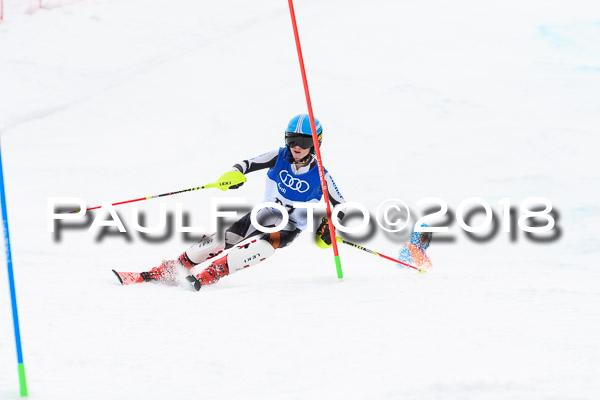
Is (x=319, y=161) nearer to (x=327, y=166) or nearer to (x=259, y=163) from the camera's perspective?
(x=259, y=163)

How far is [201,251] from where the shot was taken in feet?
16.3

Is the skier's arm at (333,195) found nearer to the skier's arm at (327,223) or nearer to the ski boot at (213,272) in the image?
the skier's arm at (327,223)

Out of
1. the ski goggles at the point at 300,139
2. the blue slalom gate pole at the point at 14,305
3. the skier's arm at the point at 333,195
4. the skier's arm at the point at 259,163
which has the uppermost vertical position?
the ski goggles at the point at 300,139

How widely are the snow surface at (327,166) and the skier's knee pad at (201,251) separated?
29 cm

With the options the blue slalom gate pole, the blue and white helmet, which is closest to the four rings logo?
the blue and white helmet

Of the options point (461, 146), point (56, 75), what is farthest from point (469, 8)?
point (56, 75)

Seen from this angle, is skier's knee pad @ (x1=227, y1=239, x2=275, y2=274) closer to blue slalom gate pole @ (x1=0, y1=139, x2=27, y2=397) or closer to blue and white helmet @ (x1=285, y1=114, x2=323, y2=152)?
blue and white helmet @ (x1=285, y1=114, x2=323, y2=152)

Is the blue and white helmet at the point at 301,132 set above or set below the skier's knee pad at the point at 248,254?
above

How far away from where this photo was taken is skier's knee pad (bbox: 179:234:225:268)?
16.3ft

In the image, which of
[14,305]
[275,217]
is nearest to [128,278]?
[275,217]

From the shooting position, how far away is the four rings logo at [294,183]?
490cm

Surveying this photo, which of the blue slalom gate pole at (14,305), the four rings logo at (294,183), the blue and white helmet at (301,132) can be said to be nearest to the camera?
the blue slalom gate pole at (14,305)

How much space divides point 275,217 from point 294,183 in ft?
0.89

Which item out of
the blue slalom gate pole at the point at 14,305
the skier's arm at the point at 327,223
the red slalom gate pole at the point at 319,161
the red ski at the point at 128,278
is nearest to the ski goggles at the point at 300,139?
the red slalom gate pole at the point at 319,161
